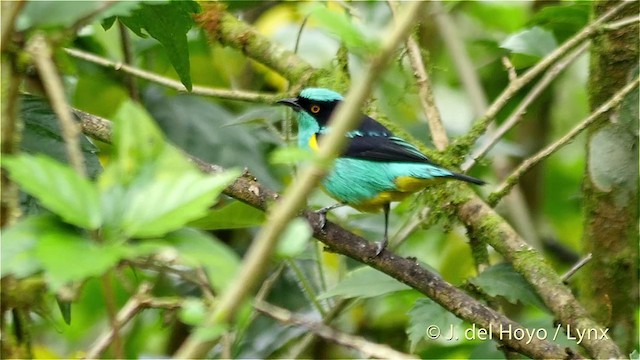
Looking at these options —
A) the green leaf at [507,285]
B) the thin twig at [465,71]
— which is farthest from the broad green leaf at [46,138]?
the thin twig at [465,71]

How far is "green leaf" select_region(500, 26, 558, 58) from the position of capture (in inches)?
118

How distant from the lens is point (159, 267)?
1.30 m

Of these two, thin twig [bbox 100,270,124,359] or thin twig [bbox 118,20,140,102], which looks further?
thin twig [bbox 118,20,140,102]

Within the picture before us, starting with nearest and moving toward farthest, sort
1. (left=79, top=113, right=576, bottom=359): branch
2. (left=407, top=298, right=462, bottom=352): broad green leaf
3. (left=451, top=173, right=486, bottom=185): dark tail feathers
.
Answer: (left=79, top=113, right=576, bottom=359): branch, (left=407, top=298, right=462, bottom=352): broad green leaf, (left=451, top=173, right=486, bottom=185): dark tail feathers

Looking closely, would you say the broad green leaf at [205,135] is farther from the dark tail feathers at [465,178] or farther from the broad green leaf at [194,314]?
the broad green leaf at [194,314]

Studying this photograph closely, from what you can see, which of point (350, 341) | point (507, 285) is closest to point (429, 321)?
point (507, 285)

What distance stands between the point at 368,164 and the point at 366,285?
3.61 feet

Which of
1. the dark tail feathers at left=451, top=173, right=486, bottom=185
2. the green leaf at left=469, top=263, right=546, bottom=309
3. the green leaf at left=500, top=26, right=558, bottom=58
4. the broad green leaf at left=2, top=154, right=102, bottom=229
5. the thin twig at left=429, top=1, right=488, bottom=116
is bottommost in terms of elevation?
the broad green leaf at left=2, top=154, right=102, bottom=229

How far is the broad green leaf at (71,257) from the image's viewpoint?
1024 millimetres

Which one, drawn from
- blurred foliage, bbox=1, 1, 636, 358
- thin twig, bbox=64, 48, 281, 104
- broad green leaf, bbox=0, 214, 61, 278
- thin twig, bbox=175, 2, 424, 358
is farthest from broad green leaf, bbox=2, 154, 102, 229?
thin twig, bbox=64, 48, 281, 104

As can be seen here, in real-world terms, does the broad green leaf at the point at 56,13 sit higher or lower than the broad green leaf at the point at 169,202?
higher

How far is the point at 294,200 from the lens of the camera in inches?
38.4

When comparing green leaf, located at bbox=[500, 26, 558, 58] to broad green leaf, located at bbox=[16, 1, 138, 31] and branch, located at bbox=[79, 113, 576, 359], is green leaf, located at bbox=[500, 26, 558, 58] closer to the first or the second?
branch, located at bbox=[79, 113, 576, 359]

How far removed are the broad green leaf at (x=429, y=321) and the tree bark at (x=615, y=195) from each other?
62 cm
